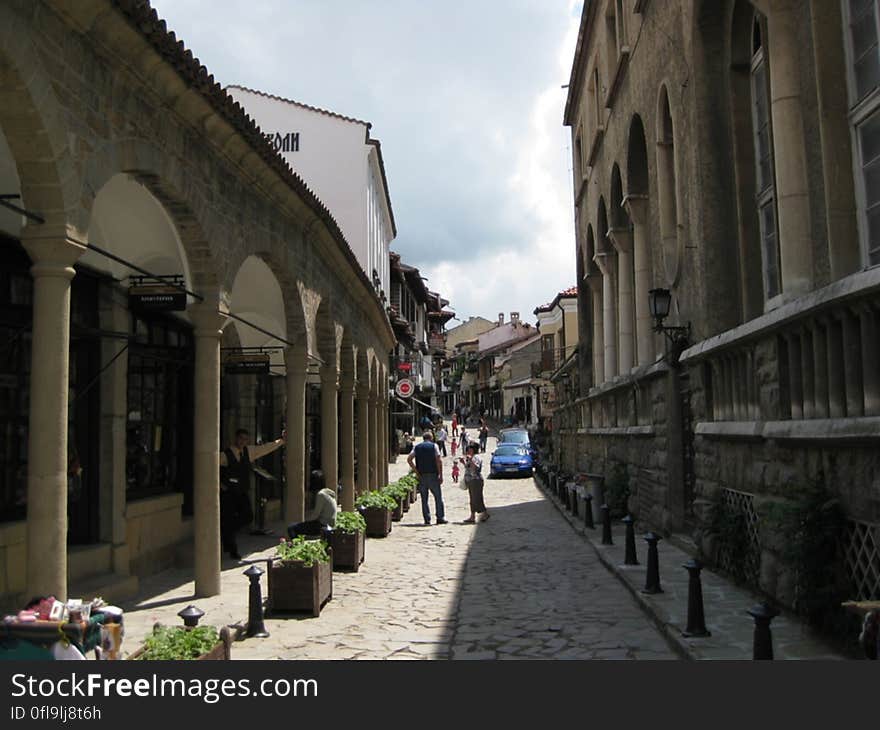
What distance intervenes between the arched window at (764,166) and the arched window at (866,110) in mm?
2304

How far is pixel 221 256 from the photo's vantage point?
8.78m

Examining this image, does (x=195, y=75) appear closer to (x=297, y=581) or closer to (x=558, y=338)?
(x=297, y=581)

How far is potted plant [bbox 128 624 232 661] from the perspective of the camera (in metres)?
4.64

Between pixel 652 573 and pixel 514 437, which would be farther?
pixel 514 437

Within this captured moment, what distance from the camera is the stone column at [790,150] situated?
7523 mm

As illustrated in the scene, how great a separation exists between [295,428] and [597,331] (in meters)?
11.0

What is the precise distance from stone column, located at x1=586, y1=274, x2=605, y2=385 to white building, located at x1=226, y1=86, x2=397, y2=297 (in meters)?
10.1

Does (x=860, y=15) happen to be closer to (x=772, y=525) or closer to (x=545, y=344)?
Answer: (x=772, y=525)

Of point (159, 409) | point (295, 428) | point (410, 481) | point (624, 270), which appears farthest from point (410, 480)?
point (159, 409)

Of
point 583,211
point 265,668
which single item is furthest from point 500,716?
point 583,211

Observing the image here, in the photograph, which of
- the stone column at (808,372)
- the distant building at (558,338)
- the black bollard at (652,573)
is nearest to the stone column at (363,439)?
the black bollard at (652,573)

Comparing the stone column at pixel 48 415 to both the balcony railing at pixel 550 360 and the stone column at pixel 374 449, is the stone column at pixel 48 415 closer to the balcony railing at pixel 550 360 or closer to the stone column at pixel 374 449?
the stone column at pixel 374 449

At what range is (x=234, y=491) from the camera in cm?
1135

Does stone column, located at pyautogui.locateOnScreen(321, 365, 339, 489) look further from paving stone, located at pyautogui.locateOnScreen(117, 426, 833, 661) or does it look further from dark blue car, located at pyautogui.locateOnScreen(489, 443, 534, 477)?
dark blue car, located at pyautogui.locateOnScreen(489, 443, 534, 477)
